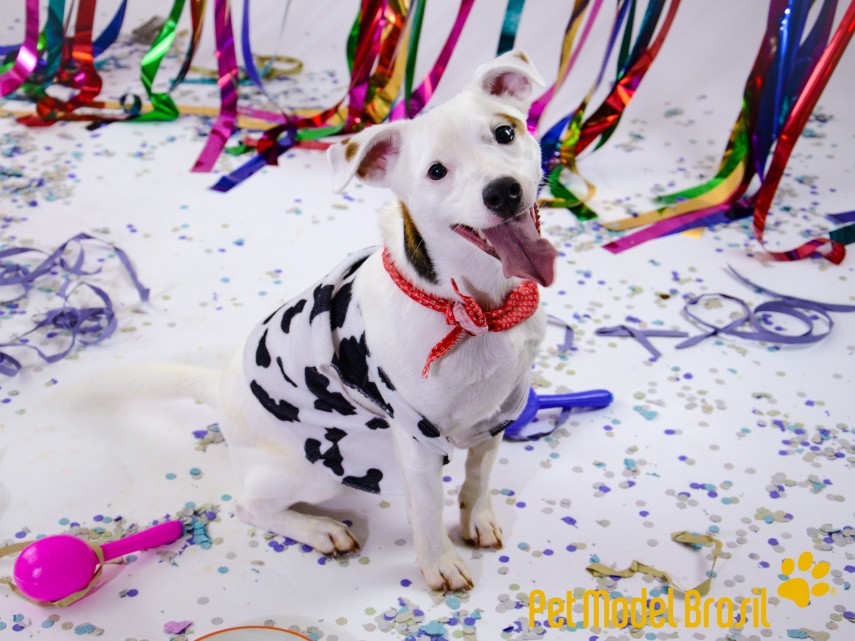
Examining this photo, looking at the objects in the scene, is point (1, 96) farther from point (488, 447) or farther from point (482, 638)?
point (482, 638)

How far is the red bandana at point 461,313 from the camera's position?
4.42ft

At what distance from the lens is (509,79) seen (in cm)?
143

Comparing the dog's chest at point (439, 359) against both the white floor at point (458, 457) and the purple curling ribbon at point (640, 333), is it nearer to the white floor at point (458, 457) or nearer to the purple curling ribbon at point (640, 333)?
the white floor at point (458, 457)

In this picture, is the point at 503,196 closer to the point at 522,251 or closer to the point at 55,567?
the point at 522,251

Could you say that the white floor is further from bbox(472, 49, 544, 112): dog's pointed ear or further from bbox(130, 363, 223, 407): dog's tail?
bbox(472, 49, 544, 112): dog's pointed ear

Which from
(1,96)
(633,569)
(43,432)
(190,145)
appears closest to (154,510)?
(43,432)

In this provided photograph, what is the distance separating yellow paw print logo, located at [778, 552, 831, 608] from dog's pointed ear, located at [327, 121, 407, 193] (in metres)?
0.92

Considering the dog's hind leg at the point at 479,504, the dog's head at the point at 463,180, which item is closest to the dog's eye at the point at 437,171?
the dog's head at the point at 463,180

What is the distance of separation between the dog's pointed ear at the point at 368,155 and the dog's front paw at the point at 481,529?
61 centimetres

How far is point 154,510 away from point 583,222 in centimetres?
144

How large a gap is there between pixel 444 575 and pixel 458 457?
35cm

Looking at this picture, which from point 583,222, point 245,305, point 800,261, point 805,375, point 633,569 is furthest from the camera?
point 583,222

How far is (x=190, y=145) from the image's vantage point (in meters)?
2.98

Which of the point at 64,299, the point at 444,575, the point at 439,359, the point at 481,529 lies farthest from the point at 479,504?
the point at 64,299
